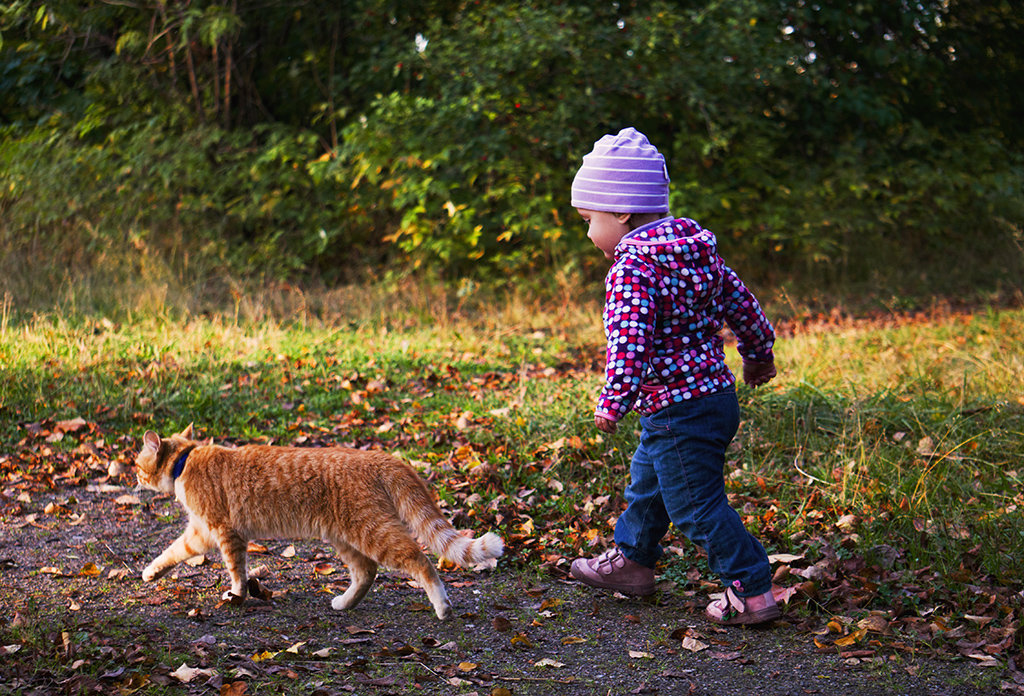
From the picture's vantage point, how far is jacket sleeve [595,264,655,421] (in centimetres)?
350

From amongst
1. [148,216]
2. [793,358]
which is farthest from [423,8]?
[793,358]

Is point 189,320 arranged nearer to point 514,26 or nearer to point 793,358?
point 514,26

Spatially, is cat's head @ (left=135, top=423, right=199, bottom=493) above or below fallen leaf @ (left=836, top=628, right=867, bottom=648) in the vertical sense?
above

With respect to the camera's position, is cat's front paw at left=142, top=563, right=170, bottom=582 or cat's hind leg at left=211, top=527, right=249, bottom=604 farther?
cat's front paw at left=142, top=563, right=170, bottom=582

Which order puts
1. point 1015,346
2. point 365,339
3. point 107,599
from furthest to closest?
1. point 365,339
2. point 1015,346
3. point 107,599

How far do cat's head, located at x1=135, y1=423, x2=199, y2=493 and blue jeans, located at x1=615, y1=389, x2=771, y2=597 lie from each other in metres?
2.33

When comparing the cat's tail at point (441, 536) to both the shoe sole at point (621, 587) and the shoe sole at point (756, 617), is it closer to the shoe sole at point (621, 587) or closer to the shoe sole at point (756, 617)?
the shoe sole at point (621, 587)

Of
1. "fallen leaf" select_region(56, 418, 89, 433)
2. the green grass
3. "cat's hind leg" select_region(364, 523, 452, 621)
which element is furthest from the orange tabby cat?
"fallen leaf" select_region(56, 418, 89, 433)

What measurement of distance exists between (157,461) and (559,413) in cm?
279

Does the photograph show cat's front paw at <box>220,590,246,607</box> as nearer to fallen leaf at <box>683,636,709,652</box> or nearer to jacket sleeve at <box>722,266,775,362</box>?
fallen leaf at <box>683,636,709,652</box>

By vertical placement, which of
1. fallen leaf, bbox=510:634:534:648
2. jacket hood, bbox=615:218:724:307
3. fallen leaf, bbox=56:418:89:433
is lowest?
fallen leaf, bbox=510:634:534:648

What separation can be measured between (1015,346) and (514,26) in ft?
22.0

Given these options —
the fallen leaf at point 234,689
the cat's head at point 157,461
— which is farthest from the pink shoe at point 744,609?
the cat's head at point 157,461

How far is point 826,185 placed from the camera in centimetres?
1260
